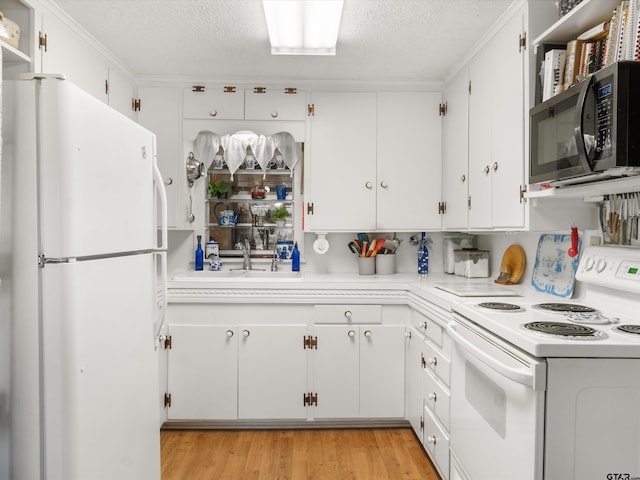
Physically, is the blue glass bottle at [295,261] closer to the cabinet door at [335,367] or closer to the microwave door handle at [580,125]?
the cabinet door at [335,367]

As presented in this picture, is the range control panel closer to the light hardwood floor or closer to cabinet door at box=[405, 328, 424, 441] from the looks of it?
cabinet door at box=[405, 328, 424, 441]

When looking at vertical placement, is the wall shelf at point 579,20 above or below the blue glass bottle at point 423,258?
above

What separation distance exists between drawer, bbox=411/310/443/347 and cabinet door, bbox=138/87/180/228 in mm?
1706

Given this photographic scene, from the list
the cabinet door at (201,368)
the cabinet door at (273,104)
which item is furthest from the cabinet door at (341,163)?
the cabinet door at (201,368)

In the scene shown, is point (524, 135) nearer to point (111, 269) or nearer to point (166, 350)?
point (111, 269)

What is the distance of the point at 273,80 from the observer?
3002 millimetres

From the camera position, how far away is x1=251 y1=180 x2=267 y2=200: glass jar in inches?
131

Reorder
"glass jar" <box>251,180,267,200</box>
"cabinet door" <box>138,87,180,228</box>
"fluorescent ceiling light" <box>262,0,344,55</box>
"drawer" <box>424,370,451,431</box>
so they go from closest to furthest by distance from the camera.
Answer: "fluorescent ceiling light" <box>262,0,344,55</box>, "drawer" <box>424,370,451,431</box>, "cabinet door" <box>138,87,180,228</box>, "glass jar" <box>251,180,267,200</box>

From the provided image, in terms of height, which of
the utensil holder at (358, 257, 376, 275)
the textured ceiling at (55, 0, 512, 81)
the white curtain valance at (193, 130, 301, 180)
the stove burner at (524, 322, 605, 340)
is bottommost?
the stove burner at (524, 322, 605, 340)

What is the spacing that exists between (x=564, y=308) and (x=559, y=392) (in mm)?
592

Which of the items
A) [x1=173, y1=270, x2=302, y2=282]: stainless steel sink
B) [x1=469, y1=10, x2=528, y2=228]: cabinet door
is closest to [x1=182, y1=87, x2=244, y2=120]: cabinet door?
[x1=173, y1=270, x2=302, y2=282]: stainless steel sink

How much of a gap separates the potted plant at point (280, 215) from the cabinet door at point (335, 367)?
95 cm

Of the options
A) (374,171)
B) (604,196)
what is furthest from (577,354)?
(374,171)

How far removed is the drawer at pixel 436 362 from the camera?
82.2 inches
